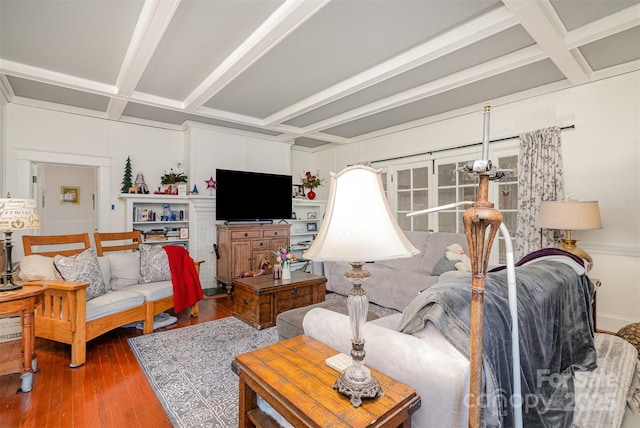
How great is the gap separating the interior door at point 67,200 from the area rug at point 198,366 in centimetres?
428

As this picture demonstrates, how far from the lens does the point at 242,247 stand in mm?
4695

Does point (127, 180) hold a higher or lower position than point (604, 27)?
lower

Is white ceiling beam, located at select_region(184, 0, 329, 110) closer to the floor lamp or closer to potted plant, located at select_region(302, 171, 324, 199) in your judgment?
the floor lamp

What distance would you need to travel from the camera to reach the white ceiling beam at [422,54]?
7.48 ft

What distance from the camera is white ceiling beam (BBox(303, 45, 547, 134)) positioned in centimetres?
275

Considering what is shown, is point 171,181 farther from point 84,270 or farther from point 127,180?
point 84,270

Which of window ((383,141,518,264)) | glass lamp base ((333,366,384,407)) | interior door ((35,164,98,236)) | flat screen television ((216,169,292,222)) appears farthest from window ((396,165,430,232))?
interior door ((35,164,98,236))

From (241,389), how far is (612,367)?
2.25 metres

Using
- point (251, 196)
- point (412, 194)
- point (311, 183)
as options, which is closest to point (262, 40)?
point (251, 196)

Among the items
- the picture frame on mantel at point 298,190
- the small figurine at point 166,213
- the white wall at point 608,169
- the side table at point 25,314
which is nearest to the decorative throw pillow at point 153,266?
the side table at point 25,314

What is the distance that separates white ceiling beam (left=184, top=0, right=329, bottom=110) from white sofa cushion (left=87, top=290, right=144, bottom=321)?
224 centimetres

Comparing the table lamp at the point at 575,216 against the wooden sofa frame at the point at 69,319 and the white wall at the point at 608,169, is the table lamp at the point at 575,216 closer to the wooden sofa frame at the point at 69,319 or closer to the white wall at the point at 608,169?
the white wall at the point at 608,169

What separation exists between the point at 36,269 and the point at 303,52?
2.89 m

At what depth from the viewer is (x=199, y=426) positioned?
176cm
